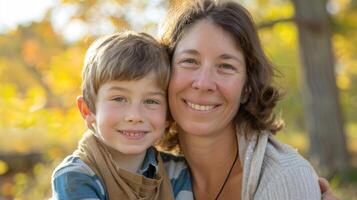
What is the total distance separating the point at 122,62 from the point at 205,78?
442 mm

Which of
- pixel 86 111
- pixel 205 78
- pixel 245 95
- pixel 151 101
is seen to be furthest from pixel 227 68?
pixel 86 111

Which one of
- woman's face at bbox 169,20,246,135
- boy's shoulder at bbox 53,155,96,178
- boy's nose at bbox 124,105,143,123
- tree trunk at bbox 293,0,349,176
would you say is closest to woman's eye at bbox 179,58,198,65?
woman's face at bbox 169,20,246,135

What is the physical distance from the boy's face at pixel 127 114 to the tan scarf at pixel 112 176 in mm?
56

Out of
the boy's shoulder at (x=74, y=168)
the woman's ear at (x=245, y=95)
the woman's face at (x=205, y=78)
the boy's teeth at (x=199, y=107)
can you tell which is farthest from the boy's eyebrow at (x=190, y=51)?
the boy's shoulder at (x=74, y=168)

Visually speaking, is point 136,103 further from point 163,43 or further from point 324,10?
point 324,10

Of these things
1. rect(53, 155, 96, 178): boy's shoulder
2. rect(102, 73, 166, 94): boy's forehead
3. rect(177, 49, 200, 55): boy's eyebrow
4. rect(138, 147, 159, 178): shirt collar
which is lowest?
rect(138, 147, 159, 178): shirt collar

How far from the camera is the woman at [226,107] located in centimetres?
311

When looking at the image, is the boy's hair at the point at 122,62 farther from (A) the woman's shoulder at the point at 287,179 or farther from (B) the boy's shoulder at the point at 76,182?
(A) the woman's shoulder at the point at 287,179

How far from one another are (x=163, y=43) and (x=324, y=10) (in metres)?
5.32

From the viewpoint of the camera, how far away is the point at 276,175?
119 inches

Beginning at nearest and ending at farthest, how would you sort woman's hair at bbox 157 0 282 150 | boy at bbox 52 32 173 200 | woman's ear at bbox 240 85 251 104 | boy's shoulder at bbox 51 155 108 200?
1. boy's shoulder at bbox 51 155 108 200
2. boy at bbox 52 32 173 200
3. woman's hair at bbox 157 0 282 150
4. woman's ear at bbox 240 85 251 104

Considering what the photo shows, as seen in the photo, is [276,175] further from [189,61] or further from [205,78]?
[189,61]

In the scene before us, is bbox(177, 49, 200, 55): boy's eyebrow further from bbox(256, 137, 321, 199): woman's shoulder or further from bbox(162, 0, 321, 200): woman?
Result: bbox(256, 137, 321, 199): woman's shoulder

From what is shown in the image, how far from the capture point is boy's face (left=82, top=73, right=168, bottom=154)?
3.02m
